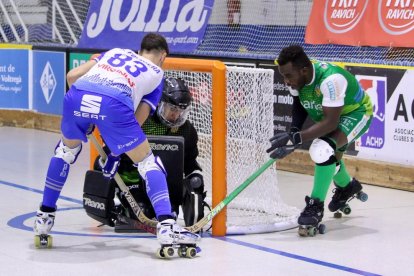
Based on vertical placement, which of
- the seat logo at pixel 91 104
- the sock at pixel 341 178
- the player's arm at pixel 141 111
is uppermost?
the seat logo at pixel 91 104

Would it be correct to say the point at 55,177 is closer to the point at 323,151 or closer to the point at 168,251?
the point at 168,251

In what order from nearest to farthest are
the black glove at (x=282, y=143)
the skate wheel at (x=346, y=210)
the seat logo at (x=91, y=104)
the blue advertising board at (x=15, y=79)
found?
the seat logo at (x=91, y=104)
the black glove at (x=282, y=143)
the skate wheel at (x=346, y=210)
the blue advertising board at (x=15, y=79)

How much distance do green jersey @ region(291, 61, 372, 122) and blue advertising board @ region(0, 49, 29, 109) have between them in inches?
261

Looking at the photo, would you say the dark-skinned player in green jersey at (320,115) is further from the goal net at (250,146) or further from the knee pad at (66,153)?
the knee pad at (66,153)

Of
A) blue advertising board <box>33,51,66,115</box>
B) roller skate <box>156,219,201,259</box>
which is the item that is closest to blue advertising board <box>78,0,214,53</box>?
blue advertising board <box>33,51,66,115</box>

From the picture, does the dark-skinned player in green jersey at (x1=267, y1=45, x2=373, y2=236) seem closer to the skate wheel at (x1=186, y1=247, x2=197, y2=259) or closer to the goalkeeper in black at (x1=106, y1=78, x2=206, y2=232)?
the goalkeeper in black at (x1=106, y1=78, x2=206, y2=232)

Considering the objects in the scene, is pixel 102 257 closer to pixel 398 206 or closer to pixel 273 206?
pixel 273 206

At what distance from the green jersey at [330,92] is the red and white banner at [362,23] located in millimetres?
2733

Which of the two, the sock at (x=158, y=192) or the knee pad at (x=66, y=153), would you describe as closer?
the sock at (x=158, y=192)

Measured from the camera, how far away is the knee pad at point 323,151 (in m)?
5.85

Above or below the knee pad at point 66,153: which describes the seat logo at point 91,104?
above

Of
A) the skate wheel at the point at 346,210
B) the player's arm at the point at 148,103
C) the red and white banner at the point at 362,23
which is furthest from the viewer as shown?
the red and white banner at the point at 362,23

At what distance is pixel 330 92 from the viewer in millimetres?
5758

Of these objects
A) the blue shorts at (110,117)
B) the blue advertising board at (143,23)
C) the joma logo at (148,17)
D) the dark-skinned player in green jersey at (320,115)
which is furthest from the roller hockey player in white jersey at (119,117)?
the joma logo at (148,17)
